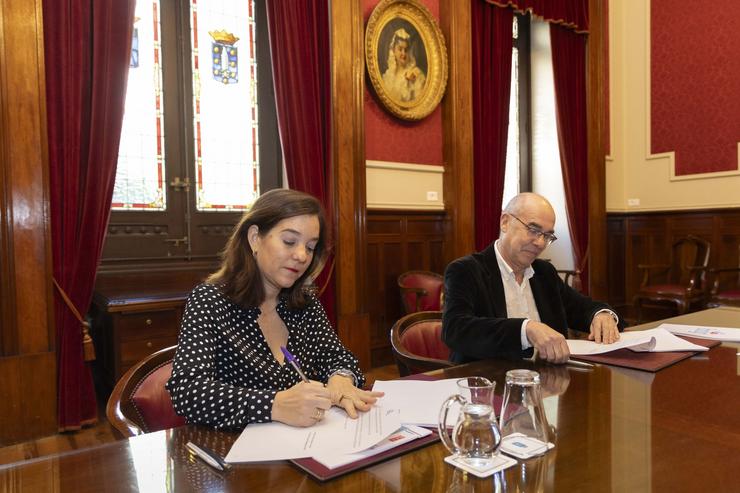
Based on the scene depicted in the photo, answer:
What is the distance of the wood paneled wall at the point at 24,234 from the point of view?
3104 millimetres

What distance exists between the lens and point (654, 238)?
6633 mm

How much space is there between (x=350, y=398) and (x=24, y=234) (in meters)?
2.72

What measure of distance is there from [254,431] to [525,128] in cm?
609

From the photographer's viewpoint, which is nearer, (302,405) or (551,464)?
(551,464)

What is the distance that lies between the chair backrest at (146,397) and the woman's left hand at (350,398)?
493mm

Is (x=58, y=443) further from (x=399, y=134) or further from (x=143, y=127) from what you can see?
(x=399, y=134)

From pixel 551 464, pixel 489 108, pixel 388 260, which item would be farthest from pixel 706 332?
pixel 489 108

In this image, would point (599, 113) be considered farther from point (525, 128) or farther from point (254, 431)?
point (254, 431)

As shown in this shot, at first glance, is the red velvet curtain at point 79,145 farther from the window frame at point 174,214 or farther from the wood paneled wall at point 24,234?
the window frame at point 174,214

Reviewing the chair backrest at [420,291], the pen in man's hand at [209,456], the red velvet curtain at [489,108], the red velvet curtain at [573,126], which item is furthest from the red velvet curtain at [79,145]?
the red velvet curtain at [573,126]

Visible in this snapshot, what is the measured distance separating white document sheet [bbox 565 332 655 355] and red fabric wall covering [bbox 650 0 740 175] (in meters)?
5.13

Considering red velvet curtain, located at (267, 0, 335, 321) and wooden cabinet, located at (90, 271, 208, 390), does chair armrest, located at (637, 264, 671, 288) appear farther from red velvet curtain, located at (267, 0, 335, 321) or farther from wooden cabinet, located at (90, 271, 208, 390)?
wooden cabinet, located at (90, 271, 208, 390)

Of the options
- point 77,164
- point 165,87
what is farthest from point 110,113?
point 165,87

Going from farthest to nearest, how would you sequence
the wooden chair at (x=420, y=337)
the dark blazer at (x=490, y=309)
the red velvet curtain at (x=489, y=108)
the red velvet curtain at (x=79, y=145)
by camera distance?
1. the red velvet curtain at (x=489, y=108)
2. the red velvet curtain at (x=79, y=145)
3. the wooden chair at (x=420, y=337)
4. the dark blazer at (x=490, y=309)
